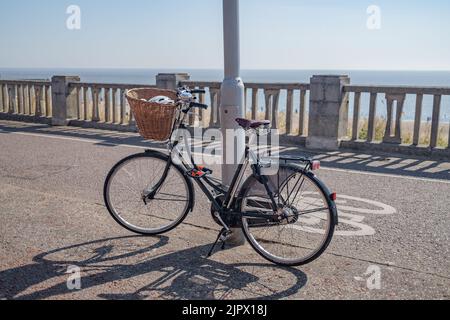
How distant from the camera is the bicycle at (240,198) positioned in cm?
439

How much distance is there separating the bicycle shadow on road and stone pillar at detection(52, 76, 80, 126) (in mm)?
9768

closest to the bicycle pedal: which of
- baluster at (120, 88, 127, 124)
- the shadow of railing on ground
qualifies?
the shadow of railing on ground

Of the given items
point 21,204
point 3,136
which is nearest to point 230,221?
point 21,204

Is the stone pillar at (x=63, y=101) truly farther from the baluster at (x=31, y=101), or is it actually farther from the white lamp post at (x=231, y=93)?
the white lamp post at (x=231, y=93)

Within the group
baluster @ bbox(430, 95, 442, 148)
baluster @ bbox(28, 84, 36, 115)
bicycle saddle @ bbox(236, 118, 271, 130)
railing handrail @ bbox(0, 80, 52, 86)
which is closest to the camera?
bicycle saddle @ bbox(236, 118, 271, 130)

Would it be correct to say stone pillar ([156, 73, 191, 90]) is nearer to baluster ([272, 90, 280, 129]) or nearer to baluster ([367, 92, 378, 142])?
baluster ([272, 90, 280, 129])

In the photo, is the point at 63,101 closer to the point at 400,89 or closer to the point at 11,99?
the point at 11,99

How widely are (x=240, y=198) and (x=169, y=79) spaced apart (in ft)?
26.9

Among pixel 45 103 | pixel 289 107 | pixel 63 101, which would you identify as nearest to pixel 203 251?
pixel 289 107

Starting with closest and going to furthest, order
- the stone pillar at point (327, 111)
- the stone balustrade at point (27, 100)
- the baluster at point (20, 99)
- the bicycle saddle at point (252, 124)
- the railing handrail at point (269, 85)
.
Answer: the bicycle saddle at point (252, 124)
the stone pillar at point (327, 111)
the railing handrail at point (269, 85)
the stone balustrade at point (27, 100)
the baluster at point (20, 99)

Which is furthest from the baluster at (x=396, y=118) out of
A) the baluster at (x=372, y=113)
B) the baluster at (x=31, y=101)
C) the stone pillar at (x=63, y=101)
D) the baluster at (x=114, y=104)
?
the baluster at (x=31, y=101)

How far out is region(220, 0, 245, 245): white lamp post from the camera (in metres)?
4.83

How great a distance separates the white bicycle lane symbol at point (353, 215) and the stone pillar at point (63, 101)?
30.8ft

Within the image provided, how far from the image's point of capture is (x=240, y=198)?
4555 mm
